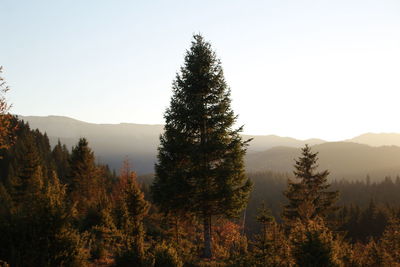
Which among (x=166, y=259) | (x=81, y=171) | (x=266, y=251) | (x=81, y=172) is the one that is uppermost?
(x=81, y=171)

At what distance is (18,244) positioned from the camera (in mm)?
10320

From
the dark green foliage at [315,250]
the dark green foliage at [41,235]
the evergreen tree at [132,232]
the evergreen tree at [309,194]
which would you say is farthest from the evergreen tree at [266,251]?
the evergreen tree at [309,194]

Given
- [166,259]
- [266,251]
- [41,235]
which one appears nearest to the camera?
[41,235]

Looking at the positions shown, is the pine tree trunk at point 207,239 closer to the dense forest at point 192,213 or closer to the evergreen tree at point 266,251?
the dense forest at point 192,213

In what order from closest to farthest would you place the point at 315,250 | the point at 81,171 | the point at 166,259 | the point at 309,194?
the point at 315,250 → the point at 166,259 → the point at 309,194 → the point at 81,171

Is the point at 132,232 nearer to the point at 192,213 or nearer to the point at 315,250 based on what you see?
the point at 192,213

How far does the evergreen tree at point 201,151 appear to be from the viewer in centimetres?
1736

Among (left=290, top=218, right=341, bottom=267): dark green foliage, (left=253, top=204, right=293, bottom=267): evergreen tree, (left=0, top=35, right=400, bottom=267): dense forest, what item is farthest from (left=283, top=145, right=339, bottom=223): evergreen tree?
(left=290, top=218, right=341, bottom=267): dark green foliage

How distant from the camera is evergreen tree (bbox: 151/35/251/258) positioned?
57.0 feet

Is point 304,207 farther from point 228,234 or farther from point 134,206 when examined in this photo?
point 134,206

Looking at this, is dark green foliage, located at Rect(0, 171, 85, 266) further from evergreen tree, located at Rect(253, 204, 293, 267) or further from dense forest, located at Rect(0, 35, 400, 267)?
evergreen tree, located at Rect(253, 204, 293, 267)

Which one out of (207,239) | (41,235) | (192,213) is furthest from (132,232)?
(41,235)

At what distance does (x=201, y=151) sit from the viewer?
17.5 m

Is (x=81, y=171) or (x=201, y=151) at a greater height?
(x=201, y=151)
